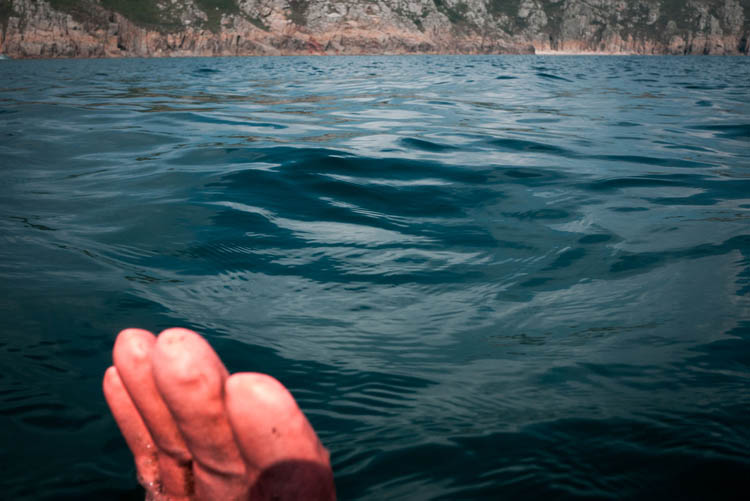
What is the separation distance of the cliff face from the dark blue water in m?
93.2

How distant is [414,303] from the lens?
8.68 ft

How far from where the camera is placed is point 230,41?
10012cm

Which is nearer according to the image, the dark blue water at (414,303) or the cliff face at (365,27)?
the dark blue water at (414,303)

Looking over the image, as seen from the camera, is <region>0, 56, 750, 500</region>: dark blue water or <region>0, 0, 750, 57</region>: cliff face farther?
<region>0, 0, 750, 57</region>: cliff face

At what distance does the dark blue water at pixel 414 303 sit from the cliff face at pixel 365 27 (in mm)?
93165

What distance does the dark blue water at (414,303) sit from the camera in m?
1.54

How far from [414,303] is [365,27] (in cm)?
12063

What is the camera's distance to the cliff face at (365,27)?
3255 inches

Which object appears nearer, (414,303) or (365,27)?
(414,303)

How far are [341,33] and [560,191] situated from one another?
114 metres

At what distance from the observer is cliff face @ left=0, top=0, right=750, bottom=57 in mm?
82688

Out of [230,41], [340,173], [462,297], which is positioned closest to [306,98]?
[340,173]

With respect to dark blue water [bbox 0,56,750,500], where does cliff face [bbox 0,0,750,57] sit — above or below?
above

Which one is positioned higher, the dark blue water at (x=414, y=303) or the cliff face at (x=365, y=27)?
the cliff face at (x=365, y=27)
